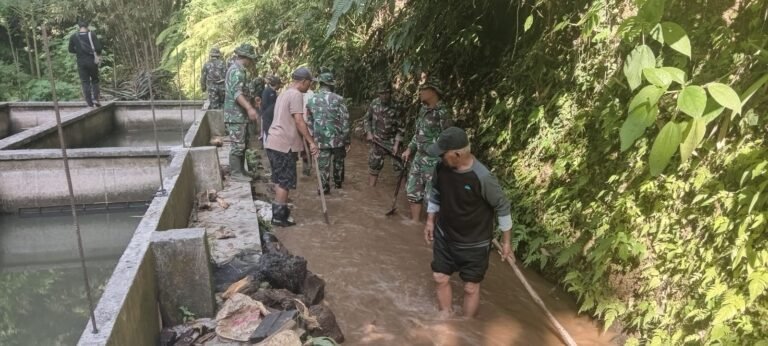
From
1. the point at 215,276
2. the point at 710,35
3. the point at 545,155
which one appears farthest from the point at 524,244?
the point at 215,276

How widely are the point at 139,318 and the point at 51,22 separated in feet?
68.8

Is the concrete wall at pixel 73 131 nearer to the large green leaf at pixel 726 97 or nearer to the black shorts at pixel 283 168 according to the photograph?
the black shorts at pixel 283 168

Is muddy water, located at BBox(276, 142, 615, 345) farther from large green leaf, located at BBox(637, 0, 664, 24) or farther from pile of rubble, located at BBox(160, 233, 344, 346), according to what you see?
large green leaf, located at BBox(637, 0, 664, 24)

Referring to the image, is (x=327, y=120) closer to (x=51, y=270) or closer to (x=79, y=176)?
(x=79, y=176)

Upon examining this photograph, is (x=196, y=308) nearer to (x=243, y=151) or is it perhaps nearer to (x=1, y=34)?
(x=243, y=151)

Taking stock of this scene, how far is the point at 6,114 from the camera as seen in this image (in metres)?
11.5

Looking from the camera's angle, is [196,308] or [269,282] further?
[269,282]

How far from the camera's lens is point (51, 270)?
6020 mm

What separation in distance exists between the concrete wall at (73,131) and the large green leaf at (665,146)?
27.0 ft

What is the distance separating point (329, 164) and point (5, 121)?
887 centimetres

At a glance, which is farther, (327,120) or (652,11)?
(327,120)

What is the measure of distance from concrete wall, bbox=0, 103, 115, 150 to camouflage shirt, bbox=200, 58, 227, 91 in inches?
103

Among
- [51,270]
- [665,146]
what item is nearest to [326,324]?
[665,146]

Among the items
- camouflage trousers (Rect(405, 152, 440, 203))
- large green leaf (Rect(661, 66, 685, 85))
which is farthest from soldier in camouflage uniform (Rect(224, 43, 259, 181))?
large green leaf (Rect(661, 66, 685, 85))
